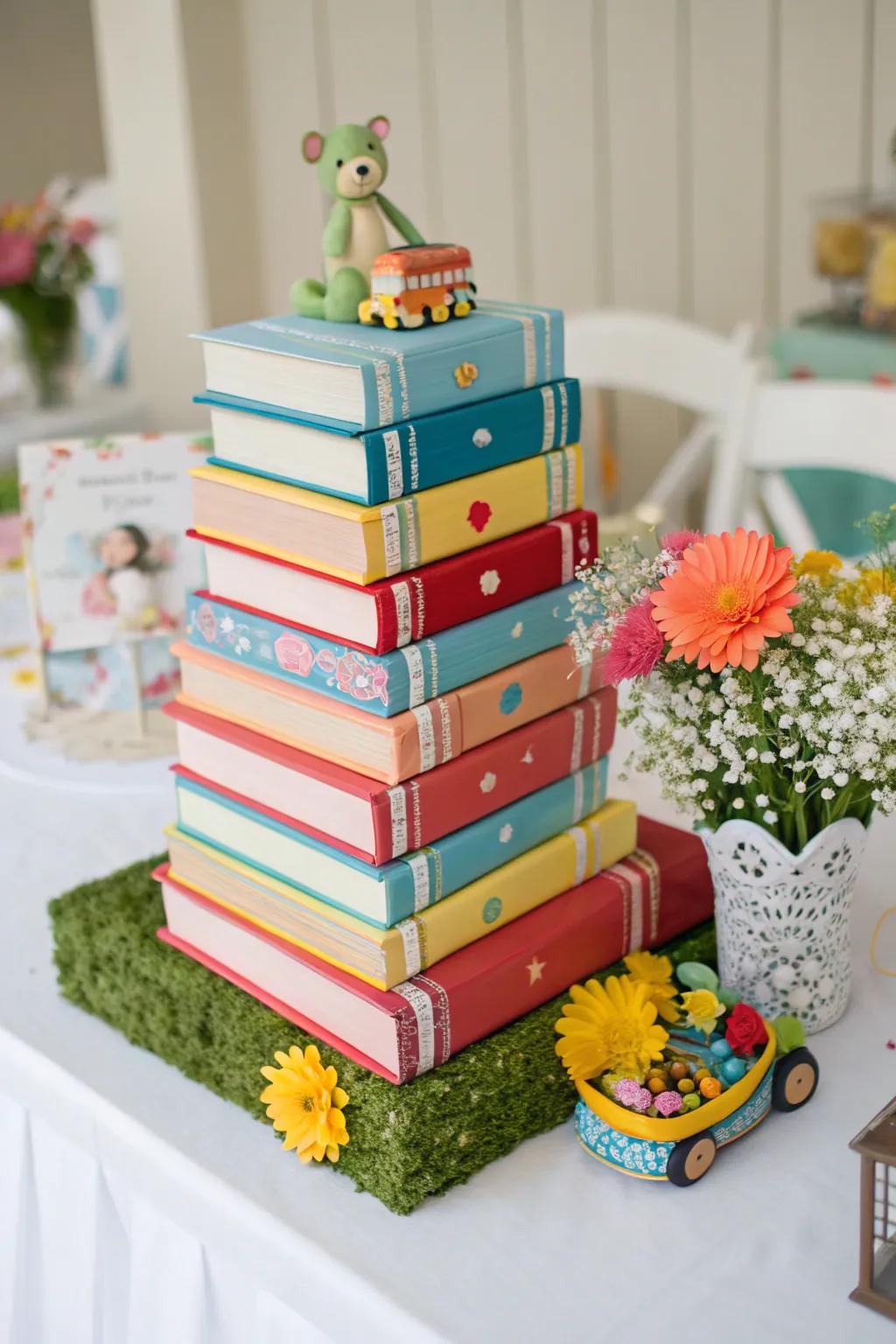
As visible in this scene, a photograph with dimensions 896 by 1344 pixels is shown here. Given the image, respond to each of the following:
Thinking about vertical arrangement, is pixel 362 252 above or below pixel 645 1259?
above

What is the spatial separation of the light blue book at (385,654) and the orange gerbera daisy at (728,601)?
0.13m

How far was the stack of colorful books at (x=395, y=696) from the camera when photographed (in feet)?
2.62

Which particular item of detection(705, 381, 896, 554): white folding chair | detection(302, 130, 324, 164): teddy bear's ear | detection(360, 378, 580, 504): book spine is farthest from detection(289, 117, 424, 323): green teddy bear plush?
detection(705, 381, 896, 554): white folding chair

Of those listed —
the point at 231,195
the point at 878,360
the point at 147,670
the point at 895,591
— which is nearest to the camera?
the point at 895,591

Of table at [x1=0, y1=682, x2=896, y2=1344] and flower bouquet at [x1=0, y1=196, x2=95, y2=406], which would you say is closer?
table at [x1=0, y1=682, x2=896, y2=1344]

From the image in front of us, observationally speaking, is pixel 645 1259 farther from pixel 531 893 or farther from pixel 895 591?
pixel 895 591

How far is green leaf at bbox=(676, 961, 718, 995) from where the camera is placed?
2.87ft

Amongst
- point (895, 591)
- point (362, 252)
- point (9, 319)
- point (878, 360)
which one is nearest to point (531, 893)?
point (895, 591)

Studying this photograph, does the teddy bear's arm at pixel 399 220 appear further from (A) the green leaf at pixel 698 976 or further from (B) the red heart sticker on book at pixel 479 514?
(A) the green leaf at pixel 698 976

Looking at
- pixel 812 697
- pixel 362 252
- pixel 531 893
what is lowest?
pixel 531 893

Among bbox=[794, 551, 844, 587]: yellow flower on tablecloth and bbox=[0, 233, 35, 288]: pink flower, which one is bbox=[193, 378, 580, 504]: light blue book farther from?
bbox=[0, 233, 35, 288]: pink flower

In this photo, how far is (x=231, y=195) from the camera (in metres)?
2.91

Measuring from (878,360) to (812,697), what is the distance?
1.52 meters

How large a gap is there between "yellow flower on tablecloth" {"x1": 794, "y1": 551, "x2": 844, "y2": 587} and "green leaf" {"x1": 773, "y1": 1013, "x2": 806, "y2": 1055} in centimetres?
27
